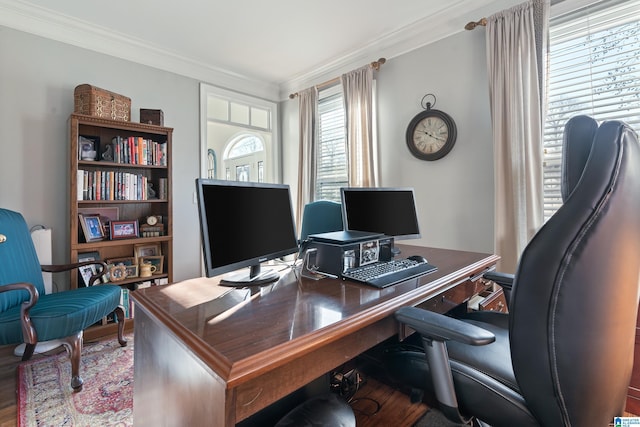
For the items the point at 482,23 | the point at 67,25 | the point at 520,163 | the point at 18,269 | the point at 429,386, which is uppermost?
the point at 67,25

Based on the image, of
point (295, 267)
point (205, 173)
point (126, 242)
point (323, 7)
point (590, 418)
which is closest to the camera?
point (590, 418)

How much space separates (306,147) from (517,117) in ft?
7.34

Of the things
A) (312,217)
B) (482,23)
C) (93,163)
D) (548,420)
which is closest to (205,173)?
(93,163)

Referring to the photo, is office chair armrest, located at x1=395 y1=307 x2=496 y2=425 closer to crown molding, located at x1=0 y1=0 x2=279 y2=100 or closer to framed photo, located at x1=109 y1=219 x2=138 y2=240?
framed photo, located at x1=109 y1=219 x2=138 y2=240

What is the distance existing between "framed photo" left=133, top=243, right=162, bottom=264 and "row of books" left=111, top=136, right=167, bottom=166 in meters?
0.81

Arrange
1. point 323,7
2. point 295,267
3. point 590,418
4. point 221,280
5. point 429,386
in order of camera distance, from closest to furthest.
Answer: point 590,418 → point 429,386 → point 221,280 → point 295,267 → point 323,7

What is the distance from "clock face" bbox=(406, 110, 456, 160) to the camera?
2576 millimetres

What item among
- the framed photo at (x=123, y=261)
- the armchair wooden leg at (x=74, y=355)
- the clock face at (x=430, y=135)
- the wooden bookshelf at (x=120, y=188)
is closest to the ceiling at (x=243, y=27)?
the clock face at (x=430, y=135)

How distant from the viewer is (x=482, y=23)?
90.4 inches

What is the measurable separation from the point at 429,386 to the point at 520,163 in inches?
73.5

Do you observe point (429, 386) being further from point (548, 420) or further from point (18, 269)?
point (18, 269)

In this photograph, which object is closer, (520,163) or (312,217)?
(520,163)

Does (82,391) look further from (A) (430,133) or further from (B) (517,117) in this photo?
(B) (517,117)

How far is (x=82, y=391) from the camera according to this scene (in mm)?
1745
